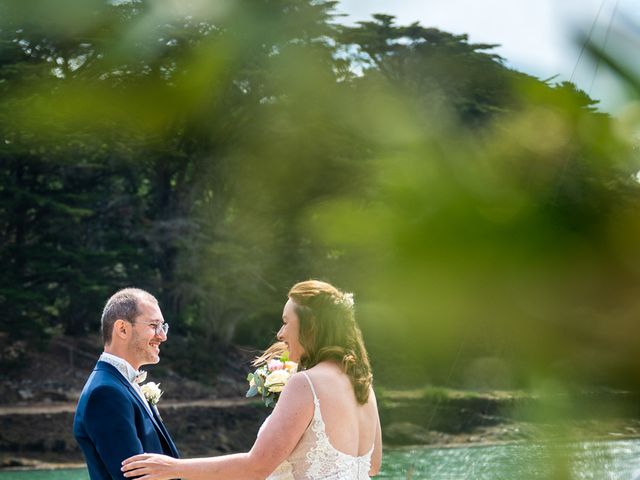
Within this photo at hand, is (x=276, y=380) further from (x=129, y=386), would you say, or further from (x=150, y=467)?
(x=150, y=467)

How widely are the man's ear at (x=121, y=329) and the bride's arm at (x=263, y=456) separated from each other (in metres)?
0.33

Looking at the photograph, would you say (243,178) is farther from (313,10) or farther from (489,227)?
(489,227)

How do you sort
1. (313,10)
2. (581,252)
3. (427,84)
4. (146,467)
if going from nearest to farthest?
1. (581,252)
2. (427,84)
3. (146,467)
4. (313,10)

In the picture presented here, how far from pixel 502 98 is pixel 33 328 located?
25.5m

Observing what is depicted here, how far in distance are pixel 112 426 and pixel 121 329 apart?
0.82ft

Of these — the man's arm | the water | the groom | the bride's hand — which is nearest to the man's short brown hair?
the groom

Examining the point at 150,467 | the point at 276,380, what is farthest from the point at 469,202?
the point at 276,380

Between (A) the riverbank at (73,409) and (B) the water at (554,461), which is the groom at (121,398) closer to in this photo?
(B) the water at (554,461)

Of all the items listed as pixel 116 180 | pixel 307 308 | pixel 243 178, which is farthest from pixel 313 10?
pixel 307 308

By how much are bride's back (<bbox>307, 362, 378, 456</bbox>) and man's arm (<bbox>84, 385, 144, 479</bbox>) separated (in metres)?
0.40

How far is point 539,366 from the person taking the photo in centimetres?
75

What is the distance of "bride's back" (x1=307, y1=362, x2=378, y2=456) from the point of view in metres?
1.95

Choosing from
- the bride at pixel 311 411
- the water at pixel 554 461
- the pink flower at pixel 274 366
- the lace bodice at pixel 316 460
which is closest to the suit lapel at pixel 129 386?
the bride at pixel 311 411

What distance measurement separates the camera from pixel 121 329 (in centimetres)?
220
